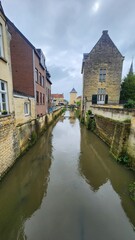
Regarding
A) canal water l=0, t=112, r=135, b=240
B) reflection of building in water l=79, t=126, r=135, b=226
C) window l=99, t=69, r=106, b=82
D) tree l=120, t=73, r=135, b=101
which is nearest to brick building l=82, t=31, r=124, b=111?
window l=99, t=69, r=106, b=82

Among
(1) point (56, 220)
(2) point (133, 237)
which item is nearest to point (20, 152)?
(1) point (56, 220)

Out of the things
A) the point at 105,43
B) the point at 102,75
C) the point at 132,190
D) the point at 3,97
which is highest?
A: the point at 105,43

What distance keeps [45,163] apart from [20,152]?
1.66 m

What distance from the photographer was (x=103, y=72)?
19891 mm

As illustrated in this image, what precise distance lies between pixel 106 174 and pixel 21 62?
39.1 ft

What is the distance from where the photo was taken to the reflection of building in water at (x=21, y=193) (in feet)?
9.56

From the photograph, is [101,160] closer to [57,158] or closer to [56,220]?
[57,158]

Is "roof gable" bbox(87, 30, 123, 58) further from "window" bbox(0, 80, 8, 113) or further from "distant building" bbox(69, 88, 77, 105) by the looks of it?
"distant building" bbox(69, 88, 77, 105)

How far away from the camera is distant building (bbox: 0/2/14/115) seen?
5.10 m

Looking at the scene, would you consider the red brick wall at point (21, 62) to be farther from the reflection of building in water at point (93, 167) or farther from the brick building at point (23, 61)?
the reflection of building in water at point (93, 167)

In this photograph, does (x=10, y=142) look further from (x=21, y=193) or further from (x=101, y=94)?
(x=101, y=94)

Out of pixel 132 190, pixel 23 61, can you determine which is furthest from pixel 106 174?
pixel 23 61

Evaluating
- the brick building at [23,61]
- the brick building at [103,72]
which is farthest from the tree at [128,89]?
the brick building at [23,61]

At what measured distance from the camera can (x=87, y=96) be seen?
20.4 metres
